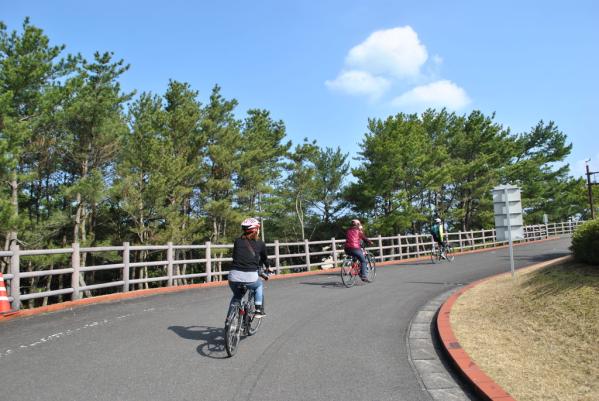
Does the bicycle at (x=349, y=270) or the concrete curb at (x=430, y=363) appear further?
the bicycle at (x=349, y=270)

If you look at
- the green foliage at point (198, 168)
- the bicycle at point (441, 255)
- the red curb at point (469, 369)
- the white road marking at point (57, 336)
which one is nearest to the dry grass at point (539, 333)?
the red curb at point (469, 369)

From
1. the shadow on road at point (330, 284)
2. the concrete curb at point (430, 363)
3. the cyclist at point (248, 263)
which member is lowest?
the concrete curb at point (430, 363)

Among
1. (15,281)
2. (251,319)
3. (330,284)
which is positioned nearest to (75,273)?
(15,281)

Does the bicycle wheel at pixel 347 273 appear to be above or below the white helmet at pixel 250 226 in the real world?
below

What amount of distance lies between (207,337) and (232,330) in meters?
1.13

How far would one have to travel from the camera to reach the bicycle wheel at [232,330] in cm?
551

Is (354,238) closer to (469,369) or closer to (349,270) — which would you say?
(349,270)

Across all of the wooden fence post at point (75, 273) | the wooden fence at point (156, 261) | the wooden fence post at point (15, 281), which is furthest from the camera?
the wooden fence post at point (75, 273)

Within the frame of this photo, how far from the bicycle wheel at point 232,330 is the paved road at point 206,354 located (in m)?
0.14

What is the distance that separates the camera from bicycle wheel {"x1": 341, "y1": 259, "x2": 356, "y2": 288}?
12.4m

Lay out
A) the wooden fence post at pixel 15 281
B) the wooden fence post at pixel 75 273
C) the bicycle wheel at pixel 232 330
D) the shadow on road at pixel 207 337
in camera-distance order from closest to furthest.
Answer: the bicycle wheel at pixel 232 330, the shadow on road at pixel 207 337, the wooden fence post at pixel 15 281, the wooden fence post at pixel 75 273

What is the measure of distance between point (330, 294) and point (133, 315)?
4751 mm

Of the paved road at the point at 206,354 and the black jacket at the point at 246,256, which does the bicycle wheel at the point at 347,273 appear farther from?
the black jacket at the point at 246,256

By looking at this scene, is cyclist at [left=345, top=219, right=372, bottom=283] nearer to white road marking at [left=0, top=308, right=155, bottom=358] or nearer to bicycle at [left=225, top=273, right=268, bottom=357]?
bicycle at [left=225, top=273, right=268, bottom=357]
